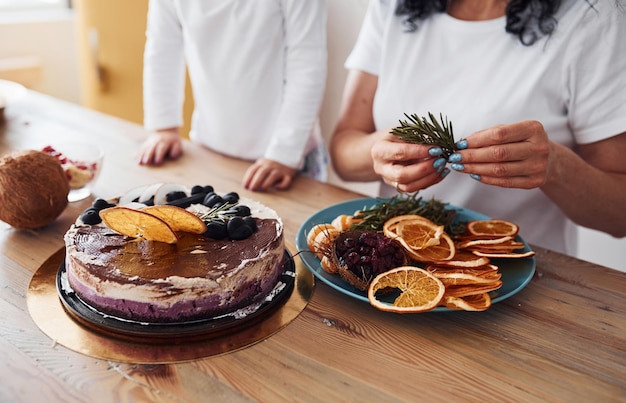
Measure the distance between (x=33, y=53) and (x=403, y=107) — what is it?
3.21 metres

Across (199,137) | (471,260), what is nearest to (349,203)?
(471,260)

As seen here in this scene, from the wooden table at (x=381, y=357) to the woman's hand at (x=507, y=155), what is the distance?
0.22 m

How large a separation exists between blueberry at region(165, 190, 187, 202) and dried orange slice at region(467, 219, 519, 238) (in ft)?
2.01

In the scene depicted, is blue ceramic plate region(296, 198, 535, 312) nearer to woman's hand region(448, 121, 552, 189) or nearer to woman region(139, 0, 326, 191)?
woman's hand region(448, 121, 552, 189)

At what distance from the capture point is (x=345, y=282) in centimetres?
112

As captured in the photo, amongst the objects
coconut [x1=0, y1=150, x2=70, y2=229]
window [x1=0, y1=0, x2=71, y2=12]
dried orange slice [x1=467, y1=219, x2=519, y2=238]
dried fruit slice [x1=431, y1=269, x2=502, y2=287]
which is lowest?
window [x1=0, y1=0, x2=71, y2=12]

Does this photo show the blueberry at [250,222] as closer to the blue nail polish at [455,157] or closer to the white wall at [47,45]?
the blue nail polish at [455,157]

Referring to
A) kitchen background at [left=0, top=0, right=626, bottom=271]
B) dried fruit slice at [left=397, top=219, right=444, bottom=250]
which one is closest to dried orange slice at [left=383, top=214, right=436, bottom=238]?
dried fruit slice at [left=397, top=219, right=444, bottom=250]

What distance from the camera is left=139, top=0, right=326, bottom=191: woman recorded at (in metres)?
1.82

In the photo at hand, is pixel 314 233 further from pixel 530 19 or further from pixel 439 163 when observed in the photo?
pixel 530 19

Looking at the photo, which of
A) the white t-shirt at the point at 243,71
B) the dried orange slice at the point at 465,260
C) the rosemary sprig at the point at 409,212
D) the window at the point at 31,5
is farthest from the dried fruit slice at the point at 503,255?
the window at the point at 31,5

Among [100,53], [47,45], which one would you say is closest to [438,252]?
[100,53]

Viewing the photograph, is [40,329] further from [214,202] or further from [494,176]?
[494,176]

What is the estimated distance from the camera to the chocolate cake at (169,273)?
99 cm
